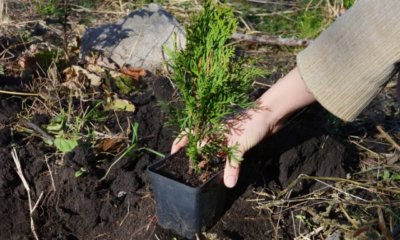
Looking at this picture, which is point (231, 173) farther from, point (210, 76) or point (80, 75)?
point (80, 75)

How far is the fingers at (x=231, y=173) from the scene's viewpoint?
8.36 ft

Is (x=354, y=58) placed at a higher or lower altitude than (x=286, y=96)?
higher

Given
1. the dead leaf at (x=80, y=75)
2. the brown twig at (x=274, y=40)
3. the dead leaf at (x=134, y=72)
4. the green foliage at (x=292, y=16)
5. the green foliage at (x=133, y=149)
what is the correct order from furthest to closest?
the green foliage at (x=292, y=16)
the brown twig at (x=274, y=40)
the dead leaf at (x=134, y=72)
the dead leaf at (x=80, y=75)
the green foliage at (x=133, y=149)

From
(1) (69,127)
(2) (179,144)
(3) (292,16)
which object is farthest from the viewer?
(3) (292,16)

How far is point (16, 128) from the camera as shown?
333 cm

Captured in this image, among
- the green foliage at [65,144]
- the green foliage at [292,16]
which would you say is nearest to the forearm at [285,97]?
the green foliage at [65,144]

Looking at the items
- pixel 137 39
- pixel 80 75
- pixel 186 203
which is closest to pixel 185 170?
pixel 186 203

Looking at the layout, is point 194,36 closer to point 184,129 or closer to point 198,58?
point 198,58

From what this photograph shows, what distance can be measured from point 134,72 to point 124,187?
1194mm

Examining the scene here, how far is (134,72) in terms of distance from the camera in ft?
13.2

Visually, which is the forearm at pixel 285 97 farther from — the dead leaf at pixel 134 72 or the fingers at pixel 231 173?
the dead leaf at pixel 134 72

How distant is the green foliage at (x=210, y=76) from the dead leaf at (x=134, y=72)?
1446 millimetres

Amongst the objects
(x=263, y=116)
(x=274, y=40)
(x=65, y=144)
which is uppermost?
(x=263, y=116)

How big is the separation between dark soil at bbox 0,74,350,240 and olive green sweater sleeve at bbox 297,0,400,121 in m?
0.59
